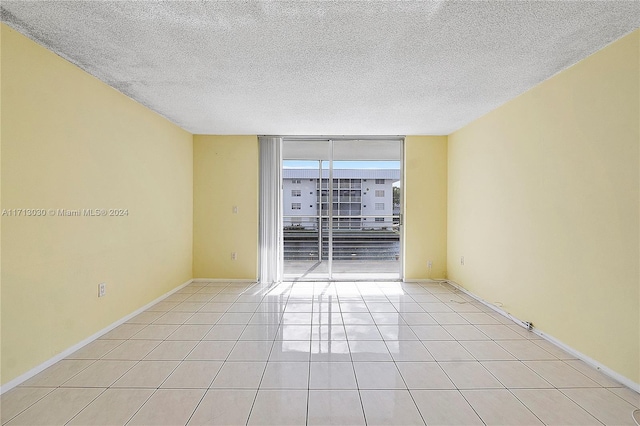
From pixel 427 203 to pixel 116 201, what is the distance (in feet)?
13.7

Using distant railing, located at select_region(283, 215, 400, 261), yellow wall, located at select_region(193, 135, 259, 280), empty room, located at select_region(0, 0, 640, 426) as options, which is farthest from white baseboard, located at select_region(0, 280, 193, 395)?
distant railing, located at select_region(283, 215, 400, 261)

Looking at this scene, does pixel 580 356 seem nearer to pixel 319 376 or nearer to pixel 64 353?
pixel 319 376

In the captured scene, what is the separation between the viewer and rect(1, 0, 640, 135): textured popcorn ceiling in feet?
5.83

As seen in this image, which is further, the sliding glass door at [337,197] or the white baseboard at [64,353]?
the sliding glass door at [337,197]

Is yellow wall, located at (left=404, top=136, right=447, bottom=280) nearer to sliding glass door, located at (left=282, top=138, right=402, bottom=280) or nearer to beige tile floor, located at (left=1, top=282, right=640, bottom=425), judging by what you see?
sliding glass door, located at (left=282, top=138, right=402, bottom=280)

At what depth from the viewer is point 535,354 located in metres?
2.49

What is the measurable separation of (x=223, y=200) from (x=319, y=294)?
2121mm

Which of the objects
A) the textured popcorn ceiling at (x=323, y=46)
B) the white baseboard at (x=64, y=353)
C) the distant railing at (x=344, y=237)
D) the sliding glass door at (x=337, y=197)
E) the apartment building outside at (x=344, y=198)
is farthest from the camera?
the distant railing at (x=344, y=237)

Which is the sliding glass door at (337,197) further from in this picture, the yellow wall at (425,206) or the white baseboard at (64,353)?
the white baseboard at (64,353)

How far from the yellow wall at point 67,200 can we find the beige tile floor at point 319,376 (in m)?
0.32

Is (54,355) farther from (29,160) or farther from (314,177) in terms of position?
(314,177)

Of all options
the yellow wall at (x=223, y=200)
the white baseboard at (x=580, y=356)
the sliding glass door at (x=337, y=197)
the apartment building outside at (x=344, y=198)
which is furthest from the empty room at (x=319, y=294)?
the apartment building outside at (x=344, y=198)

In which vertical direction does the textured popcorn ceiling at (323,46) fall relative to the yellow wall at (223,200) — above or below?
above

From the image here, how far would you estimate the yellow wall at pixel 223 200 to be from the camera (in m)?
4.80
